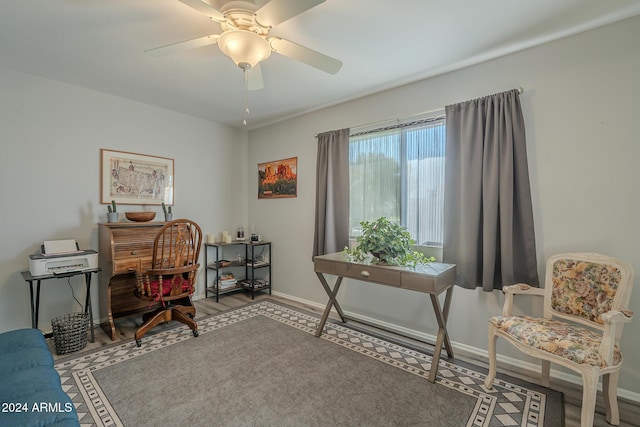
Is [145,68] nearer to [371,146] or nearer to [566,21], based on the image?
[371,146]

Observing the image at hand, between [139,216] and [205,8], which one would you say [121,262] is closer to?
[139,216]

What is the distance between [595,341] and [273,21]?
252 cm

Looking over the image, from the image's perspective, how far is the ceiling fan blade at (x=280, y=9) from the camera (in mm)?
1377

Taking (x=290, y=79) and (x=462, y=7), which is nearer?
(x=462, y=7)

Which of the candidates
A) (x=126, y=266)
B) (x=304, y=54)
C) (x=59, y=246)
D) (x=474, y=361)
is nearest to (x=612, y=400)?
(x=474, y=361)

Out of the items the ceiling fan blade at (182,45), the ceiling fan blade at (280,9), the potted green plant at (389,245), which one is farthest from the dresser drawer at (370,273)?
the ceiling fan blade at (182,45)

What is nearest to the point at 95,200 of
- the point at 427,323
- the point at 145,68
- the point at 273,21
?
the point at 145,68

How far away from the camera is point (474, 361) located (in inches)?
89.5

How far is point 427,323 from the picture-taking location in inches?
105

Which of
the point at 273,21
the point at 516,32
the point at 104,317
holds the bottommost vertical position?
the point at 104,317

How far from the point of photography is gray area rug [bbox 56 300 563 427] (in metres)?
1.65

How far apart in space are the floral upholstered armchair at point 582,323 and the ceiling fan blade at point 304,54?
6.48 feet

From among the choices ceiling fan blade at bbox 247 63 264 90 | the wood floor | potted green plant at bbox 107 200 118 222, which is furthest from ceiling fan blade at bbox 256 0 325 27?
the wood floor

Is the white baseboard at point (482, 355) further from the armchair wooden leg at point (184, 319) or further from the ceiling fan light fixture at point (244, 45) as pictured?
the ceiling fan light fixture at point (244, 45)
